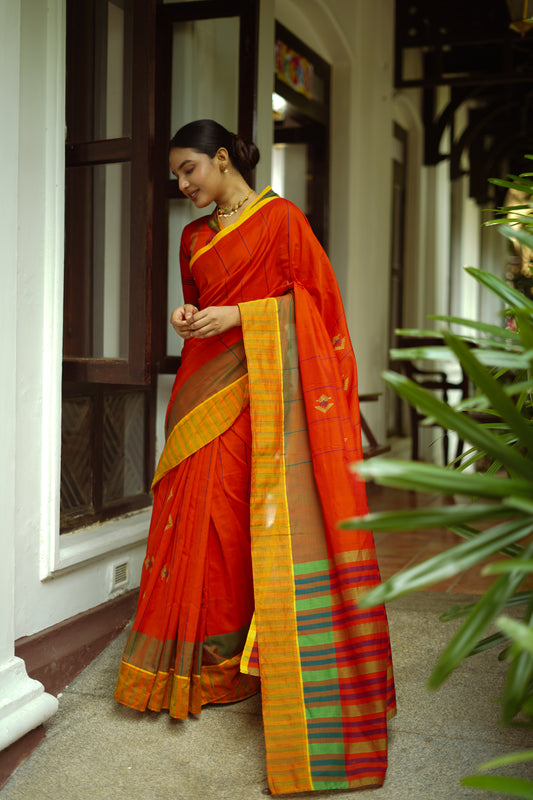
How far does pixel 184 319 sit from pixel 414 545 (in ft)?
7.85

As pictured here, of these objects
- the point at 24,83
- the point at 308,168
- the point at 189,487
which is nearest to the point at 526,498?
the point at 189,487

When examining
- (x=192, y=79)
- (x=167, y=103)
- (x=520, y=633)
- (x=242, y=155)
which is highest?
(x=192, y=79)

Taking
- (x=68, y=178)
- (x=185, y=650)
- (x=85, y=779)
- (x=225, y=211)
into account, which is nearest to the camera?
(x=85, y=779)

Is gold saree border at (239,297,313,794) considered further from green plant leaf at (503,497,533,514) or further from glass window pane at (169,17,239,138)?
glass window pane at (169,17,239,138)

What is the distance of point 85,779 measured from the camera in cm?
191

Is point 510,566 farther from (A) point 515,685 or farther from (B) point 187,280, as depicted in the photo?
(B) point 187,280

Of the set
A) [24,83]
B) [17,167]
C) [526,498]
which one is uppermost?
[24,83]

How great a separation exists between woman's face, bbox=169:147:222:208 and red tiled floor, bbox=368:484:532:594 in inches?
53.2

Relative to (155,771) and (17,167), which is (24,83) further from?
(155,771)

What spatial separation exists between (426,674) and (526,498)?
1518mm

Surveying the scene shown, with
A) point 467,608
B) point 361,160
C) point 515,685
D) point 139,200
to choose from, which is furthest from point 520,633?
point 361,160

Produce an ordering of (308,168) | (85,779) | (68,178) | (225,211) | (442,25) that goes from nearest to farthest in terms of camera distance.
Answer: (85,779), (225,211), (68,178), (308,168), (442,25)

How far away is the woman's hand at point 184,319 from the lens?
6.92ft

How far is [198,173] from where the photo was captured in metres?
2.18
